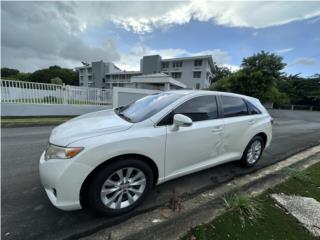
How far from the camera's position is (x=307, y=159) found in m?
4.42

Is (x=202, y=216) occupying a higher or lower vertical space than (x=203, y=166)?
lower

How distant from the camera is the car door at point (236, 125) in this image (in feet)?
10.1

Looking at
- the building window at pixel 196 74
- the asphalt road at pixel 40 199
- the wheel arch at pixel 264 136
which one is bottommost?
the asphalt road at pixel 40 199

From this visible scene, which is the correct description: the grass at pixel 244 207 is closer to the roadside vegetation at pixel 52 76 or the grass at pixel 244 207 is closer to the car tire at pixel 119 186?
the car tire at pixel 119 186

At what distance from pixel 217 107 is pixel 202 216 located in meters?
1.77

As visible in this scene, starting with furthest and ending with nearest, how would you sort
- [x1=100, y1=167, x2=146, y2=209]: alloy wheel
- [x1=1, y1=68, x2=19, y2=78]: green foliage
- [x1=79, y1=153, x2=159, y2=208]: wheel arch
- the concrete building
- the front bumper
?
[x1=1, y1=68, x2=19, y2=78]: green foliage
the concrete building
[x1=100, y1=167, x2=146, y2=209]: alloy wheel
[x1=79, y1=153, x2=159, y2=208]: wheel arch
the front bumper

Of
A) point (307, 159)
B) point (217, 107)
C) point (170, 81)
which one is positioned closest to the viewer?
point (217, 107)

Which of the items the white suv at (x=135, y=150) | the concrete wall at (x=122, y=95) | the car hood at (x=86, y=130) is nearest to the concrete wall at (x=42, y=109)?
the concrete wall at (x=122, y=95)

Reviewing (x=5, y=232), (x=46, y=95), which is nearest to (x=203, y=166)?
(x=5, y=232)

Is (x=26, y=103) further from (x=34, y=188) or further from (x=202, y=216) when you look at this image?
(x=202, y=216)

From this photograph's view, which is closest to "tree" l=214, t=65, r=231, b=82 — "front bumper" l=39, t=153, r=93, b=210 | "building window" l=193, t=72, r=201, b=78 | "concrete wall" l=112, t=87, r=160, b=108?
"building window" l=193, t=72, r=201, b=78

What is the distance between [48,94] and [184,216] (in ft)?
35.6

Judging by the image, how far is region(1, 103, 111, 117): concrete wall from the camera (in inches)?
355

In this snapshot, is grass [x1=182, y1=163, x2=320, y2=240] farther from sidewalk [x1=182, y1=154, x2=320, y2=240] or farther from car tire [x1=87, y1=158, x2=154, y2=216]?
car tire [x1=87, y1=158, x2=154, y2=216]
